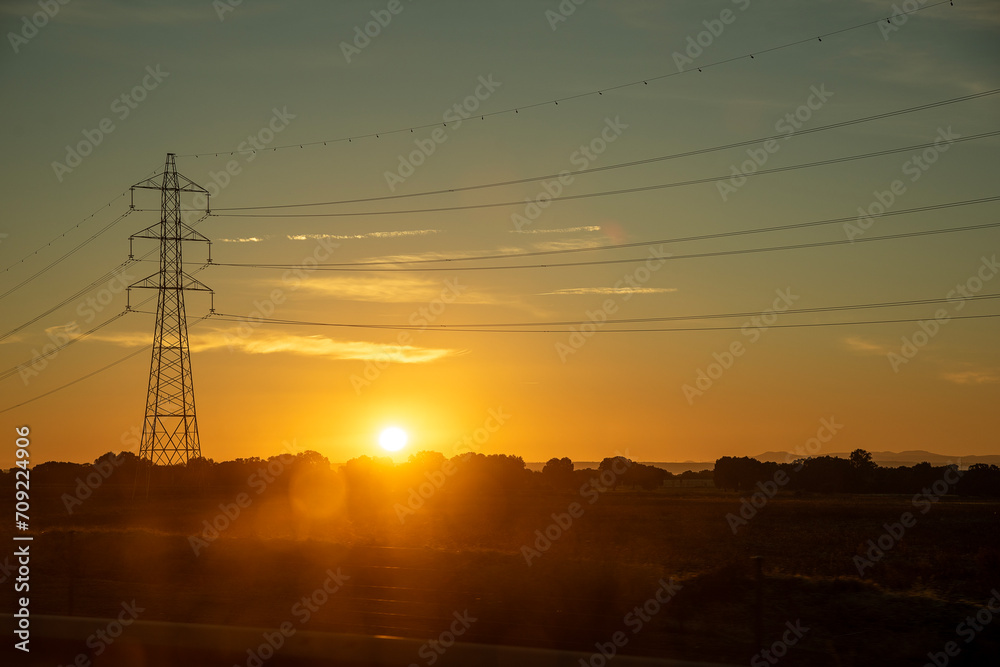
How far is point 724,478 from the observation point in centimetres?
16012

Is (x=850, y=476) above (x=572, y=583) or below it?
above

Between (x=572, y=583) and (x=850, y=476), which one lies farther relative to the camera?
(x=850, y=476)

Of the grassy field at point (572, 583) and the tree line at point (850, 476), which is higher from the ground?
the tree line at point (850, 476)

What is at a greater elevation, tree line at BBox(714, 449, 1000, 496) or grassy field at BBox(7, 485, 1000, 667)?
tree line at BBox(714, 449, 1000, 496)

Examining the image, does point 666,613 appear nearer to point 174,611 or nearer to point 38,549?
point 174,611

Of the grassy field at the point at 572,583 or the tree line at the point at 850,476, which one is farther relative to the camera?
the tree line at the point at 850,476

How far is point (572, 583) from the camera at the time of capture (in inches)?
1123

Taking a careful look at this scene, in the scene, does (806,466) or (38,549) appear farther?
(806,466)

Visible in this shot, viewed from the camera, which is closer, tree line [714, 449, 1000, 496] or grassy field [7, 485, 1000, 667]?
grassy field [7, 485, 1000, 667]

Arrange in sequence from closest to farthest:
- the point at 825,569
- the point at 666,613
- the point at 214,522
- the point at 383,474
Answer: the point at 666,613, the point at 825,569, the point at 214,522, the point at 383,474

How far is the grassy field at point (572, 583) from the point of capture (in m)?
21.2

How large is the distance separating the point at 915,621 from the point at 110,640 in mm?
18523

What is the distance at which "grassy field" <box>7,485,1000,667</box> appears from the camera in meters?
21.2

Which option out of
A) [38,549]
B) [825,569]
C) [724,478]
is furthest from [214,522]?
[724,478]
